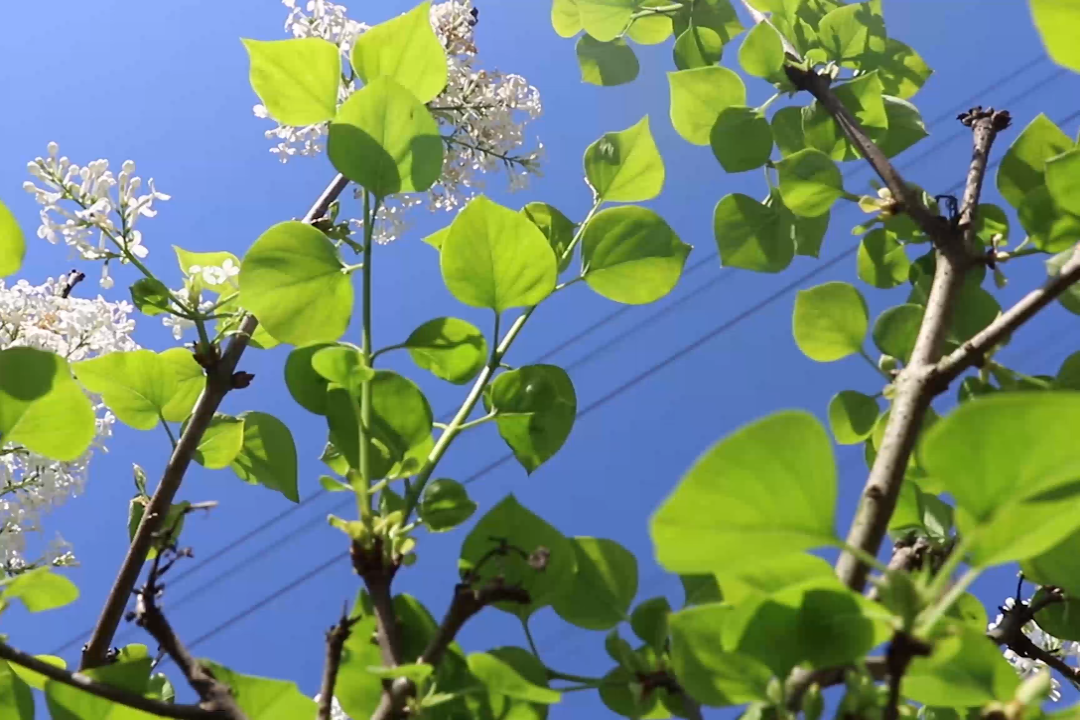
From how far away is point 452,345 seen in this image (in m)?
0.25

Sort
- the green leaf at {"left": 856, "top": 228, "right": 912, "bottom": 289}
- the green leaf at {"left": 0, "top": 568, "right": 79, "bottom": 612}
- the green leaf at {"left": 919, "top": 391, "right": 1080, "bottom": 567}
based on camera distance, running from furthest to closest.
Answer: the green leaf at {"left": 856, "top": 228, "right": 912, "bottom": 289}
the green leaf at {"left": 0, "top": 568, "right": 79, "bottom": 612}
the green leaf at {"left": 919, "top": 391, "right": 1080, "bottom": 567}

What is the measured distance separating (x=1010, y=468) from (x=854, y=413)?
0.61ft

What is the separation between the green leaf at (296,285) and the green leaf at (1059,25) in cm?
18

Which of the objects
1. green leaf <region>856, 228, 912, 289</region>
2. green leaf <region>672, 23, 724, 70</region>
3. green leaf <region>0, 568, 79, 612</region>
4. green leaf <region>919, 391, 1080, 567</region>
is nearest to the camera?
green leaf <region>919, 391, 1080, 567</region>

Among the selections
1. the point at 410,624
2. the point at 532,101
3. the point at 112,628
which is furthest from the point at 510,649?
the point at 532,101

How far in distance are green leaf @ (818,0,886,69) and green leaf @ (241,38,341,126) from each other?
0.23 m

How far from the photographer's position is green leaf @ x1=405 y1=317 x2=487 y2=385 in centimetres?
25

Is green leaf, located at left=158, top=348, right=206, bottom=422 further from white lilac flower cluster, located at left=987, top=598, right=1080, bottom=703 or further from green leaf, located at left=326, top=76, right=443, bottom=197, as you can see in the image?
white lilac flower cluster, located at left=987, top=598, right=1080, bottom=703

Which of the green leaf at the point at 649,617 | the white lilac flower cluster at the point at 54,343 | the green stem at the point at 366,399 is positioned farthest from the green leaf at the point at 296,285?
the white lilac flower cluster at the point at 54,343

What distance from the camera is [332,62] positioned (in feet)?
0.83

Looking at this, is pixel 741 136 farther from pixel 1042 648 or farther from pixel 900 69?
pixel 1042 648

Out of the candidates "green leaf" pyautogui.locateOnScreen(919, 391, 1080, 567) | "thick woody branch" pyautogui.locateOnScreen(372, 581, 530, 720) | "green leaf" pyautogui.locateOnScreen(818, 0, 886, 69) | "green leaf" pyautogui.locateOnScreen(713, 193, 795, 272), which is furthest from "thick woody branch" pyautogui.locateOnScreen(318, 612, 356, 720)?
"green leaf" pyautogui.locateOnScreen(818, 0, 886, 69)

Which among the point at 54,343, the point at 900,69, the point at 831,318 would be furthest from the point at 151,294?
the point at 900,69

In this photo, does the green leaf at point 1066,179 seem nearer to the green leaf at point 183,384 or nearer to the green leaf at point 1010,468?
the green leaf at point 1010,468
